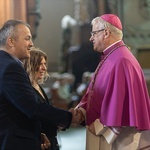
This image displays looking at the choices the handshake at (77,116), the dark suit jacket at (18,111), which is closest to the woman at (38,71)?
the handshake at (77,116)

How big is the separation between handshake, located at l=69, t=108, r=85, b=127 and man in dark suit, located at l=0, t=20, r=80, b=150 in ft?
0.25

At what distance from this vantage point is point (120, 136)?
2549mm

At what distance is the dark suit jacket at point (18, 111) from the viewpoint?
2072 millimetres

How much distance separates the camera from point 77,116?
2455 mm

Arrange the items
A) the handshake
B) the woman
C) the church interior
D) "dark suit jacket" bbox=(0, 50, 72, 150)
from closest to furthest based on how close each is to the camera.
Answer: "dark suit jacket" bbox=(0, 50, 72, 150), the handshake, the woman, the church interior

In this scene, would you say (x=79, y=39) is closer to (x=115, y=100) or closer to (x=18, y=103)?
(x=115, y=100)

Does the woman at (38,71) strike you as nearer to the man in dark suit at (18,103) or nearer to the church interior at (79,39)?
the man in dark suit at (18,103)

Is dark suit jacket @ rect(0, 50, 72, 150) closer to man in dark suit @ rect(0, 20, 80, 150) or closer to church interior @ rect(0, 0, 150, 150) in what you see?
man in dark suit @ rect(0, 20, 80, 150)

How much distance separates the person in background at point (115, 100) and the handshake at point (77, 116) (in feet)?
0.18

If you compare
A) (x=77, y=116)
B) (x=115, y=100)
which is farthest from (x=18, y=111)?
(x=115, y=100)

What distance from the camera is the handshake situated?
2.39 m

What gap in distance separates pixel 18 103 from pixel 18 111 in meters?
0.11

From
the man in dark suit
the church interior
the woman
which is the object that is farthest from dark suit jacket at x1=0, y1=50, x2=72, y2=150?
the church interior

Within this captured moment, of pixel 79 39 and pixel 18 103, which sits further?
pixel 79 39
